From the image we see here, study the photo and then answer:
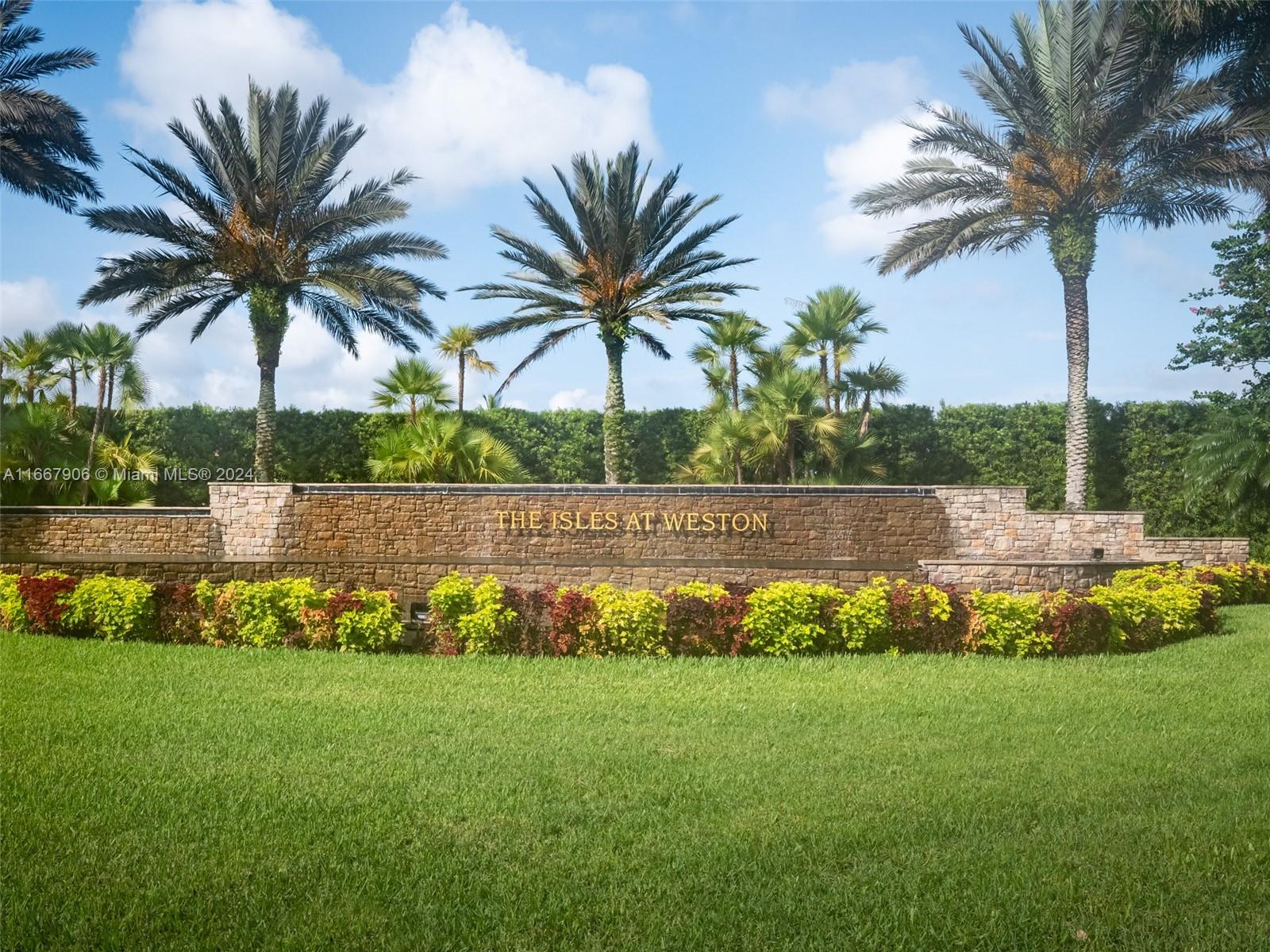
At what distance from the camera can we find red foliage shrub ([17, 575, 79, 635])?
40.7ft

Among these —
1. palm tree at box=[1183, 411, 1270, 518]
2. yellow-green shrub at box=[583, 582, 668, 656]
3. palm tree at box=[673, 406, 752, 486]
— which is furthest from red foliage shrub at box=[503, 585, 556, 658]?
palm tree at box=[1183, 411, 1270, 518]

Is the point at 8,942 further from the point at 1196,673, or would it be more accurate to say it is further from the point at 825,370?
the point at 825,370

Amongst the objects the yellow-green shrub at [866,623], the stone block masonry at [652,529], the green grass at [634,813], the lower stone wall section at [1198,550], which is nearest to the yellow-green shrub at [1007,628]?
A: the yellow-green shrub at [866,623]

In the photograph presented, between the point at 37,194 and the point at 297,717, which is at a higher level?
the point at 37,194

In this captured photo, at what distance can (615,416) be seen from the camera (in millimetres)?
22422

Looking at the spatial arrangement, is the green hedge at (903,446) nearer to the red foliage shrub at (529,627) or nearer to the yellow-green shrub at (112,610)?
the yellow-green shrub at (112,610)

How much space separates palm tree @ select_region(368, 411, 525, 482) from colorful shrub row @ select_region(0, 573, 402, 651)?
27.3 feet

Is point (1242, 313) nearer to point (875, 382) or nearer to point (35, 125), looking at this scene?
point (875, 382)

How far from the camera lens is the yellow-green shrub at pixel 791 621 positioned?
36.7 feet

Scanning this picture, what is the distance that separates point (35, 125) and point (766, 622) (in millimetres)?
18850

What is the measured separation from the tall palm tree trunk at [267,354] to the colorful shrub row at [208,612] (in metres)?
10.5

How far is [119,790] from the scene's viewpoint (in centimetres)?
612

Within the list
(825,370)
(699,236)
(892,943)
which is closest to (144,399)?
(699,236)

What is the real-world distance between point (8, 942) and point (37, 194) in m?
21.8
